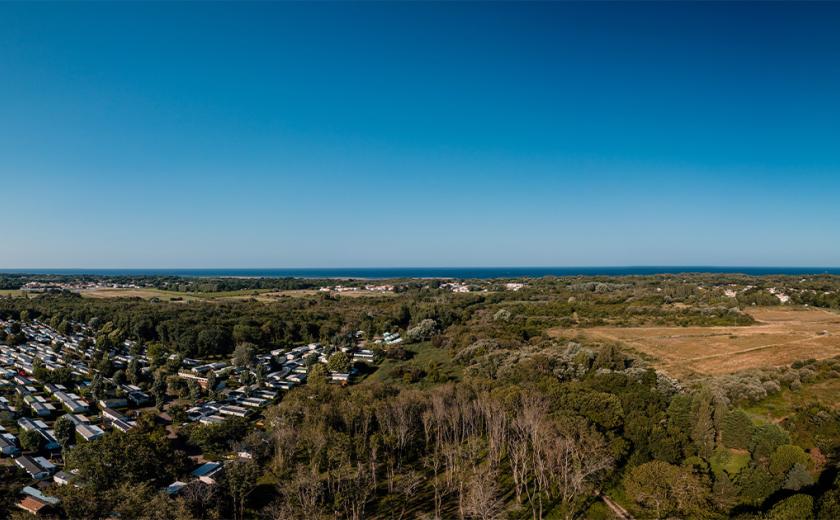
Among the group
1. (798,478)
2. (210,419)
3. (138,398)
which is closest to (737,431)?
(798,478)

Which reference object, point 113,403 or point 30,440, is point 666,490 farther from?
point 113,403

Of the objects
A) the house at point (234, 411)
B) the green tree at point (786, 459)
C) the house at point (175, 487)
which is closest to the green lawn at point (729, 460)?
the green tree at point (786, 459)

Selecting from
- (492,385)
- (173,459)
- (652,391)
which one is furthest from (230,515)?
(652,391)

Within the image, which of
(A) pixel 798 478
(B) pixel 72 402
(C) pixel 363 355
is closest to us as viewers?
(A) pixel 798 478

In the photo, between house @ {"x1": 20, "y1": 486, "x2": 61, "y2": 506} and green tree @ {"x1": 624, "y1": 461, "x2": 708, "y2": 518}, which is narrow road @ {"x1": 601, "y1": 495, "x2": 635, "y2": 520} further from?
house @ {"x1": 20, "y1": 486, "x2": 61, "y2": 506}

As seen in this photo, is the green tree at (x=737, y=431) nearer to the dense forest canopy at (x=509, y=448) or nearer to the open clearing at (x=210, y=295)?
the dense forest canopy at (x=509, y=448)

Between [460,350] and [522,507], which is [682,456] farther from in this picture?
[460,350]
